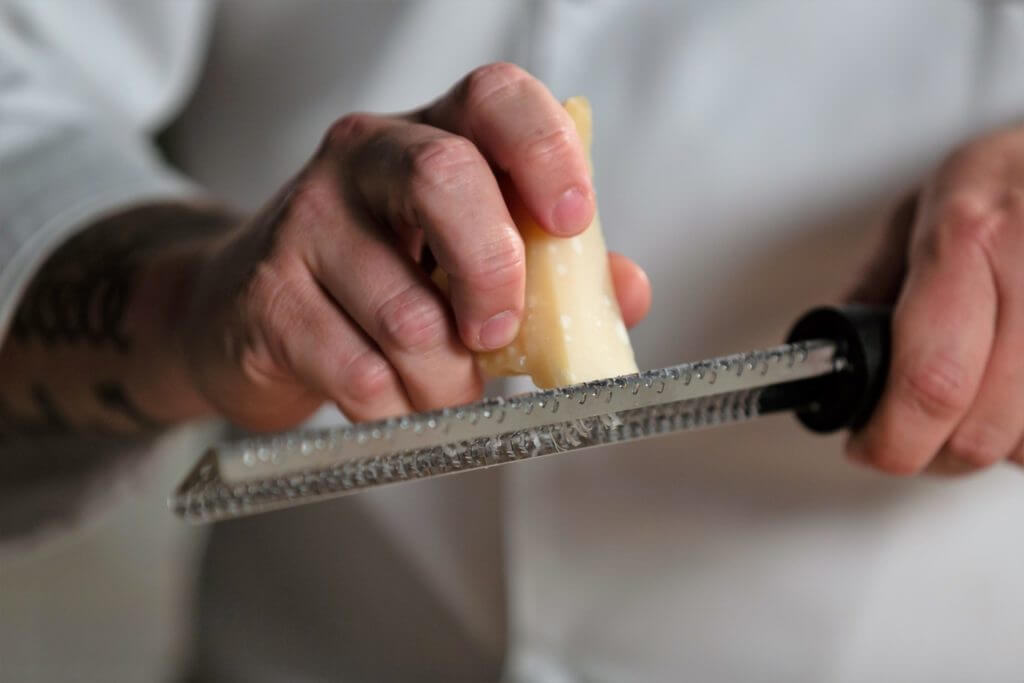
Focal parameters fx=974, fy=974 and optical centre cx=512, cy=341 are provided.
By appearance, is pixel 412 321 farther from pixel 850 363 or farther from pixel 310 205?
pixel 850 363

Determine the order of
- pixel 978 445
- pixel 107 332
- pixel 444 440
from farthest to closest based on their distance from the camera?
pixel 107 332
pixel 978 445
pixel 444 440

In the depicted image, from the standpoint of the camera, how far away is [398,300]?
0.29 metres

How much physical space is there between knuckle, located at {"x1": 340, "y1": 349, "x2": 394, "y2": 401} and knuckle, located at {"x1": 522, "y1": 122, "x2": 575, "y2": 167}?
0.08 meters

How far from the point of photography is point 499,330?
0.29 meters

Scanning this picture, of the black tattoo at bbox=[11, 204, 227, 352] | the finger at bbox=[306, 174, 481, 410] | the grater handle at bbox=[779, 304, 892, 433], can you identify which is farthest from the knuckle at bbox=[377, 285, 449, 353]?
the black tattoo at bbox=[11, 204, 227, 352]

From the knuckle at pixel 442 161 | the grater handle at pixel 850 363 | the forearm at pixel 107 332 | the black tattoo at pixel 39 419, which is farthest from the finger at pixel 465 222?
the black tattoo at pixel 39 419

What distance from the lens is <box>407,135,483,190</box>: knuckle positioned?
0.89 ft

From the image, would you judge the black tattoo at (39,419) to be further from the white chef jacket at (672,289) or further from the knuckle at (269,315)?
the knuckle at (269,315)

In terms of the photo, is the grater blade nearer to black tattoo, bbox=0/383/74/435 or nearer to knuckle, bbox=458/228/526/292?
knuckle, bbox=458/228/526/292

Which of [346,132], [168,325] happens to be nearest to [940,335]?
[346,132]

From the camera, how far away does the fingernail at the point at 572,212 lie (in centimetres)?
28

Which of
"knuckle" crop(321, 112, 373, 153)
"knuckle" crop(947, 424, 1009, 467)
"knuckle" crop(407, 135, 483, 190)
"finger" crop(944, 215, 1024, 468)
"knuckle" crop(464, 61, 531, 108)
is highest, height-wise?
"knuckle" crop(464, 61, 531, 108)

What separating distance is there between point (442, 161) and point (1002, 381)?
222mm

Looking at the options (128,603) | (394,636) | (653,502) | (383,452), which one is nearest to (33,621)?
(128,603)
